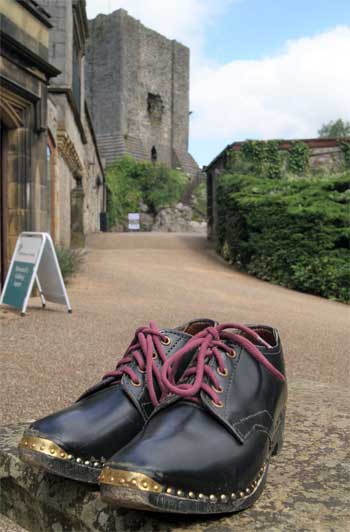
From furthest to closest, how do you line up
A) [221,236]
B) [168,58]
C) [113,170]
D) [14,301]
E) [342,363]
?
[168,58], [113,170], [221,236], [14,301], [342,363]

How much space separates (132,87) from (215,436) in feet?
124

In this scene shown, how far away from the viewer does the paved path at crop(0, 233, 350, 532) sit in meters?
3.27

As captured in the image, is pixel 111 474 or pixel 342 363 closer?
pixel 111 474

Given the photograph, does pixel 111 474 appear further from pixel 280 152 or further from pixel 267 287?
pixel 280 152

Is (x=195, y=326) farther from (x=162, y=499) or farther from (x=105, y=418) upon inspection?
(x=162, y=499)

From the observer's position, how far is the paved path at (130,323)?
327cm

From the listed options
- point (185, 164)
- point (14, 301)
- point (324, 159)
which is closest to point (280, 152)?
point (324, 159)

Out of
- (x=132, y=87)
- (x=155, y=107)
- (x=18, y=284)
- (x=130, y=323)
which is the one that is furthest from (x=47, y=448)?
(x=155, y=107)

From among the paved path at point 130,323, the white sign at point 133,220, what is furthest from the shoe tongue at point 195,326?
the white sign at point 133,220

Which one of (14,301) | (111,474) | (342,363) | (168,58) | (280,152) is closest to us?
(111,474)

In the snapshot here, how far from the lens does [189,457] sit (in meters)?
1.04

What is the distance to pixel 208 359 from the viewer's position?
1.28 meters

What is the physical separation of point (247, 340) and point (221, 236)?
1321 centimetres

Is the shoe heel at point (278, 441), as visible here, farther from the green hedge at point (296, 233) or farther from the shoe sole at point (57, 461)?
the green hedge at point (296, 233)
